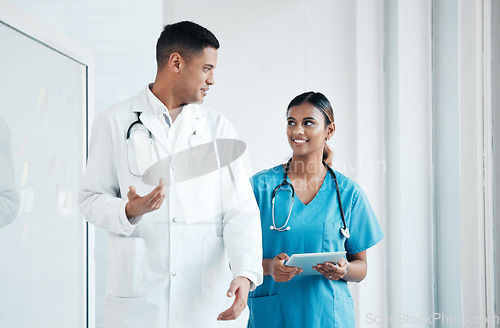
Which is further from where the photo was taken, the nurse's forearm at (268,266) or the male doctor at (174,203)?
the nurse's forearm at (268,266)

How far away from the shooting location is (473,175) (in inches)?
62.6

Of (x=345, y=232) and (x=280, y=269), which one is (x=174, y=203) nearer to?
(x=280, y=269)

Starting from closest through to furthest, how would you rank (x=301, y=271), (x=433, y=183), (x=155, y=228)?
1. (x=155, y=228)
2. (x=301, y=271)
3. (x=433, y=183)

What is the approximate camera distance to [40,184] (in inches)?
65.2

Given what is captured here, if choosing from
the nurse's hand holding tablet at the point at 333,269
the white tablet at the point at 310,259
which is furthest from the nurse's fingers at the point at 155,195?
the nurse's hand holding tablet at the point at 333,269

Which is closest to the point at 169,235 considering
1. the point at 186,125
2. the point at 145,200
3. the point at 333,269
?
the point at 145,200

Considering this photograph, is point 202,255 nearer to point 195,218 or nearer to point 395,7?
point 195,218

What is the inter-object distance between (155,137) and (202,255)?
14.6 inches

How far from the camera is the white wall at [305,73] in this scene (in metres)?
2.00

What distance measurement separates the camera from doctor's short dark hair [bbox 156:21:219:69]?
131 centimetres

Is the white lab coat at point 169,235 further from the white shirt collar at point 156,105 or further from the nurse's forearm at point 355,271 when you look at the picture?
the nurse's forearm at point 355,271

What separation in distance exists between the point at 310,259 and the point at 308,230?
18 centimetres

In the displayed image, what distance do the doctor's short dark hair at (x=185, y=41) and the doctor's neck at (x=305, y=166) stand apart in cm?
53

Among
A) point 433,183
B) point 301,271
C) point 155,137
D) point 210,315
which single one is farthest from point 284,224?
point 433,183
